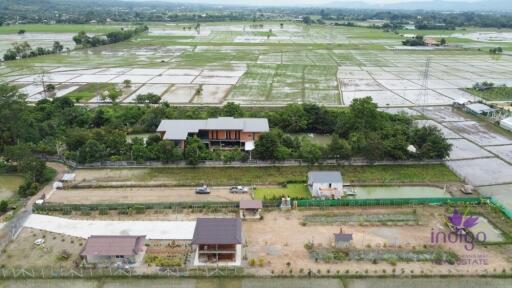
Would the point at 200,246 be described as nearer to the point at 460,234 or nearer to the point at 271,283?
the point at 271,283

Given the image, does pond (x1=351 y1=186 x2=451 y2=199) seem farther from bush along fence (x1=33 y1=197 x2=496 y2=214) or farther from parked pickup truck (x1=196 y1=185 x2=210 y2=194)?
parked pickup truck (x1=196 y1=185 x2=210 y2=194)

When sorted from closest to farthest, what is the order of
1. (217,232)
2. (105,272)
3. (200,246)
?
(105,272) < (200,246) < (217,232)

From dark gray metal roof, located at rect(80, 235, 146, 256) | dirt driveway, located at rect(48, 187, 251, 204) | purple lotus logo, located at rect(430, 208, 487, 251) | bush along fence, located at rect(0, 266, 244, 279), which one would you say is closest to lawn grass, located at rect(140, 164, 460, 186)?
dirt driveway, located at rect(48, 187, 251, 204)

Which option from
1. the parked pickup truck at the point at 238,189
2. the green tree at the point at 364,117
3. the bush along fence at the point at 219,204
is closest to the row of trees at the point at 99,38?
the green tree at the point at 364,117

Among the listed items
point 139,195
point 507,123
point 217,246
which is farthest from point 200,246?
point 507,123

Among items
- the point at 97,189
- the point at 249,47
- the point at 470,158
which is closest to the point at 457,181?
the point at 470,158

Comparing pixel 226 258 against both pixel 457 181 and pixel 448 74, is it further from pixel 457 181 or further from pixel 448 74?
pixel 448 74
